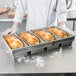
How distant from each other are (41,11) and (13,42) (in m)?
0.63

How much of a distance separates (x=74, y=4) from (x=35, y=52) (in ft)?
5.42

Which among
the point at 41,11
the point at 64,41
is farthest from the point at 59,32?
the point at 41,11

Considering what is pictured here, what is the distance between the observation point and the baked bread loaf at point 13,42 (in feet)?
3.36

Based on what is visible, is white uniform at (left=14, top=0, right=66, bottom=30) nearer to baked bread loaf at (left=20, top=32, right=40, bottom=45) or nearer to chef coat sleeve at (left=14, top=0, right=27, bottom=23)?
chef coat sleeve at (left=14, top=0, right=27, bottom=23)

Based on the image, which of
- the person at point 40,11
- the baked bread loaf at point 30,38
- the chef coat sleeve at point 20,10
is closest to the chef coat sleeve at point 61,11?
the person at point 40,11

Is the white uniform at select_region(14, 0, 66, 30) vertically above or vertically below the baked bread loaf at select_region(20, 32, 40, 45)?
above

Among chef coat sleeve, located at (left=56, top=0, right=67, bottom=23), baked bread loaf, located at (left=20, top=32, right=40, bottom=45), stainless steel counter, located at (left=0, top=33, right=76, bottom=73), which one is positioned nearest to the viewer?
stainless steel counter, located at (left=0, top=33, right=76, bottom=73)

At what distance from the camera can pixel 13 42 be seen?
1054 millimetres

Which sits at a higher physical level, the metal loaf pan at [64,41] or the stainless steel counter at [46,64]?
A: the metal loaf pan at [64,41]

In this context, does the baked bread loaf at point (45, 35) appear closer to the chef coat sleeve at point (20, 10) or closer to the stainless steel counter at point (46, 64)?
the stainless steel counter at point (46, 64)

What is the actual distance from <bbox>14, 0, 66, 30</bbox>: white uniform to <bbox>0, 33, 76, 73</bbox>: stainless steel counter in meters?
0.51

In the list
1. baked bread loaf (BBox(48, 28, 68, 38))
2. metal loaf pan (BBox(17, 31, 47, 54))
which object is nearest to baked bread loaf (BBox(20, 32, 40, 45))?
metal loaf pan (BBox(17, 31, 47, 54))

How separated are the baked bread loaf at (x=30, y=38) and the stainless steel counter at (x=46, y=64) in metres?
0.08

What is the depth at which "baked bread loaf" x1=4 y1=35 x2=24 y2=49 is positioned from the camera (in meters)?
1.02
